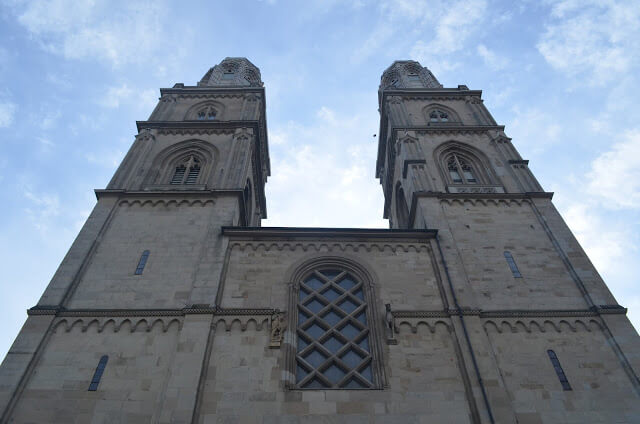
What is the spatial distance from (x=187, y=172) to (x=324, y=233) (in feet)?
28.0

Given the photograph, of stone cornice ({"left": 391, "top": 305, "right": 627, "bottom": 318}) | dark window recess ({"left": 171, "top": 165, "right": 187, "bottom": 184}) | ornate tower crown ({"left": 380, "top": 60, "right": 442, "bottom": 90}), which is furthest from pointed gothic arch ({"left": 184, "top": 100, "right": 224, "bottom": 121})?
stone cornice ({"left": 391, "top": 305, "right": 627, "bottom": 318})

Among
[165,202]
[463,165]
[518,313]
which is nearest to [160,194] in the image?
[165,202]

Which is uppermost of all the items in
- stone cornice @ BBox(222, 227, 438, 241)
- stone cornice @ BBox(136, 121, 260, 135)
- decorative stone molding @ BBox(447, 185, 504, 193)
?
stone cornice @ BBox(136, 121, 260, 135)

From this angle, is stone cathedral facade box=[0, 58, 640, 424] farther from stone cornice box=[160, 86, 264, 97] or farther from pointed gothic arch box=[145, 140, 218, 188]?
stone cornice box=[160, 86, 264, 97]

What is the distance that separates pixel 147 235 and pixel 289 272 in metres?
5.94

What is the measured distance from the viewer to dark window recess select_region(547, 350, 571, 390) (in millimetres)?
12672

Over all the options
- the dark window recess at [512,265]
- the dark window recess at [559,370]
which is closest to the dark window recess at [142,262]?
the dark window recess at [512,265]

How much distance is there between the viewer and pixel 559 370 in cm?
1305

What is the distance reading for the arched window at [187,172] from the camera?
71.0 feet

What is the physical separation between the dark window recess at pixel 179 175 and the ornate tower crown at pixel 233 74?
1018cm

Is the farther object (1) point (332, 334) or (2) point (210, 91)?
(2) point (210, 91)

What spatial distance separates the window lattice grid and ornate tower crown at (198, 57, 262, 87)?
762 inches

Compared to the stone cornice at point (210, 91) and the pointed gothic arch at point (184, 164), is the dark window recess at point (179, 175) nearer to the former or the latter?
the pointed gothic arch at point (184, 164)

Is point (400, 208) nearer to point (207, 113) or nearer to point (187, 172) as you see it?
point (187, 172)
